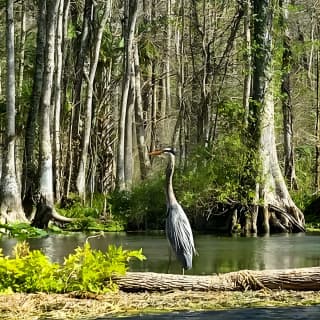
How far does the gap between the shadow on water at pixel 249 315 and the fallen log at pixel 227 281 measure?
0.91 metres

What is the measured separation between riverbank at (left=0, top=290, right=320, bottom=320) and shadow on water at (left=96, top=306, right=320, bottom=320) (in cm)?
20

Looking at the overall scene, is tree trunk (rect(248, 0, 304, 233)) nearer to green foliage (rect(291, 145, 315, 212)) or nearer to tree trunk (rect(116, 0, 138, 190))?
green foliage (rect(291, 145, 315, 212))

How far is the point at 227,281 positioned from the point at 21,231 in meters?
12.2

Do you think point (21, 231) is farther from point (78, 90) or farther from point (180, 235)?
point (180, 235)

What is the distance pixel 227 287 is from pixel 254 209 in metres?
14.2

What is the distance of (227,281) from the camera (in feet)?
32.0

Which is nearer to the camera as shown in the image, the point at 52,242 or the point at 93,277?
the point at 93,277

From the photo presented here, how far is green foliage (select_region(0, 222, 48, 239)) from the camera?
2092cm

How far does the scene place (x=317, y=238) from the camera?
2109 cm

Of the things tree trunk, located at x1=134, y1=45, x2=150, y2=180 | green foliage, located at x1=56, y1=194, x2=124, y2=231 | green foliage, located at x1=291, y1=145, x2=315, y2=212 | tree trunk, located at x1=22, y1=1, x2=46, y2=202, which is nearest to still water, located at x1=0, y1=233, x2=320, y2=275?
green foliage, located at x1=56, y1=194, x2=124, y2=231

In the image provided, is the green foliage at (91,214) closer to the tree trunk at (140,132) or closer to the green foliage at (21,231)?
the green foliage at (21,231)

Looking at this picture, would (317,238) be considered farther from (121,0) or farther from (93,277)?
(121,0)

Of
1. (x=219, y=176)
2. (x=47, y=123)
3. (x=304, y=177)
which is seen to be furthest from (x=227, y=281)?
(x=304, y=177)

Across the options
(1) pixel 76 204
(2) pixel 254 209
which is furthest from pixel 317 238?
(1) pixel 76 204
